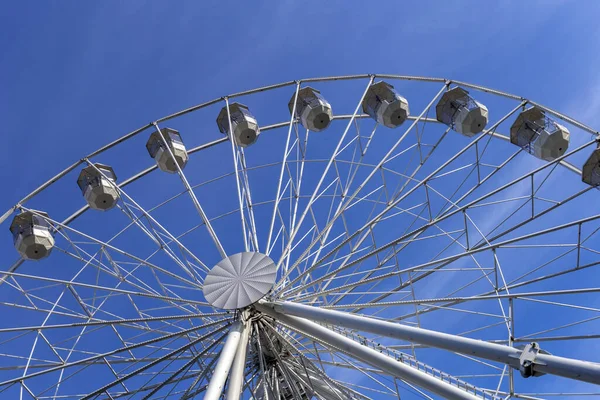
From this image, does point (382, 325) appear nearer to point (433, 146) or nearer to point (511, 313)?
point (511, 313)

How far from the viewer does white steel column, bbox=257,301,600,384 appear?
9469 mm

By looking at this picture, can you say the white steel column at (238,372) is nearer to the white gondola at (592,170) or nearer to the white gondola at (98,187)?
the white gondola at (98,187)

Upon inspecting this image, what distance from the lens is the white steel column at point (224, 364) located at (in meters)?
13.5

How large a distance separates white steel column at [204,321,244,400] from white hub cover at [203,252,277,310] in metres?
0.69

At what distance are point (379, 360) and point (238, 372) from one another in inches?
145

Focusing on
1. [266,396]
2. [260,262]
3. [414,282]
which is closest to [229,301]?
[260,262]

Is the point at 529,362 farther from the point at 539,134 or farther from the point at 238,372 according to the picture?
the point at 539,134

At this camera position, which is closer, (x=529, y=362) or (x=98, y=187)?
(x=529, y=362)

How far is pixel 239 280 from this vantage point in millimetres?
17422

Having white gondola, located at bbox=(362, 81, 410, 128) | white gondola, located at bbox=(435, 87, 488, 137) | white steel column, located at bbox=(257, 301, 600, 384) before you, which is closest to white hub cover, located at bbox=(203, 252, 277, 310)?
white steel column, located at bbox=(257, 301, 600, 384)

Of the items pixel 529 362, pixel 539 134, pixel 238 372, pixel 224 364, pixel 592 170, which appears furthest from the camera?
pixel 539 134

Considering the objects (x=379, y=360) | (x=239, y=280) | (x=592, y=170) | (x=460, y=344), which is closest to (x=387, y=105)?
(x=592, y=170)

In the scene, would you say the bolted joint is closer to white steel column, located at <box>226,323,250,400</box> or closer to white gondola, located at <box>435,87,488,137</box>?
white steel column, located at <box>226,323,250,400</box>

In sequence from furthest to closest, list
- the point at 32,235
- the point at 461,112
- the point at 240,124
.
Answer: the point at 240,124 < the point at 461,112 < the point at 32,235
